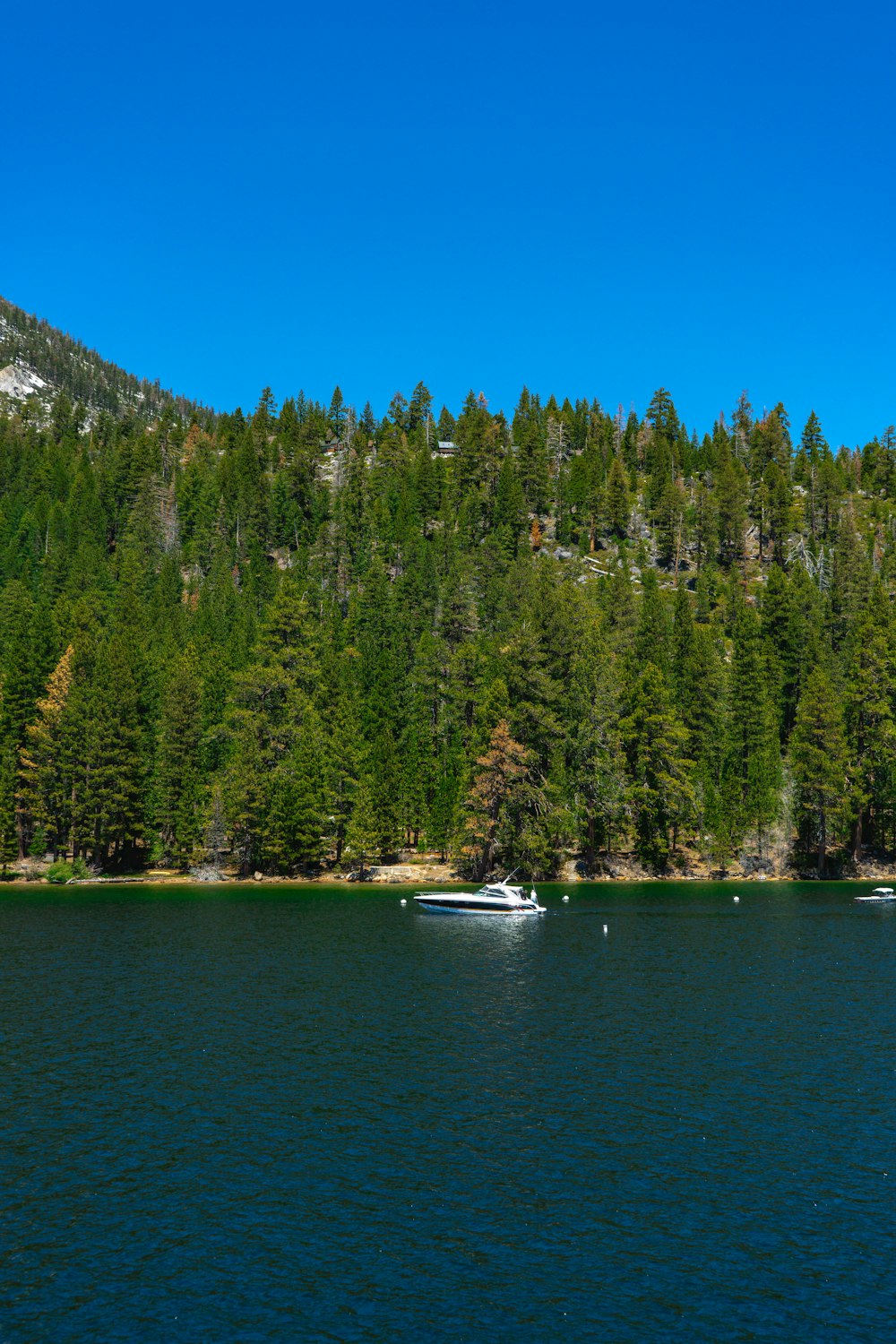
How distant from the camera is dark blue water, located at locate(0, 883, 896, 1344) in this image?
19.4 meters

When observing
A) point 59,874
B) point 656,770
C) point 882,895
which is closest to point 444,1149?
point 882,895

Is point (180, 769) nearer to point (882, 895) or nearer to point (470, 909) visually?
point (470, 909)

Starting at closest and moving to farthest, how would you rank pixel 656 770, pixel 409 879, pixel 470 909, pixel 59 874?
pixel 470 909, pixel 59 874, pixel 409 879, pixel 656 770

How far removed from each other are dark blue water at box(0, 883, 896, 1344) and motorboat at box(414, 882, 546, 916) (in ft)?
84.9

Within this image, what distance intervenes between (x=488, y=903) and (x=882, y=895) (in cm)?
4066

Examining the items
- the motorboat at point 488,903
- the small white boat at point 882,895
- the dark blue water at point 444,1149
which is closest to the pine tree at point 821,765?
the small white boat at point 882,895

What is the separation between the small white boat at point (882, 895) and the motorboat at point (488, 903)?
32.0 metres

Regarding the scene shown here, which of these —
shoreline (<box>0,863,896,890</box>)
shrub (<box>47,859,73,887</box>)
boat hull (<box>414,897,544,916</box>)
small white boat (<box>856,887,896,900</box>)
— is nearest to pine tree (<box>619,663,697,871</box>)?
shoreline (<box>0,863,896,890</box>)

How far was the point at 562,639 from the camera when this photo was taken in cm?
11588

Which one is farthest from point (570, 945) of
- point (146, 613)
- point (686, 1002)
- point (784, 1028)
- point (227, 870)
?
point (146, 613)

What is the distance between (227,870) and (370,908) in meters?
32.1

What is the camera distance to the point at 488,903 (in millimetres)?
82812

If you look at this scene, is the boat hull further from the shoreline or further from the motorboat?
the shoreline

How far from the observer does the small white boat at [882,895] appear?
295 feet
